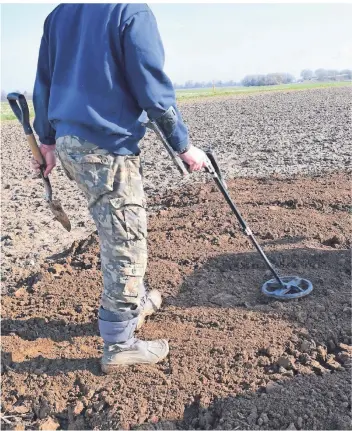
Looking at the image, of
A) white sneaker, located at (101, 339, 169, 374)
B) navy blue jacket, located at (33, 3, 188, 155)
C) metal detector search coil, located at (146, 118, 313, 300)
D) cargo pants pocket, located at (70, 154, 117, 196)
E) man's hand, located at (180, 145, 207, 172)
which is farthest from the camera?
metal detector search coil, located at (146, 118, 313, 300)

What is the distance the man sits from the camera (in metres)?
2.54

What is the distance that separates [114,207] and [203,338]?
123 centimetres

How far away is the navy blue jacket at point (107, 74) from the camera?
2.52m

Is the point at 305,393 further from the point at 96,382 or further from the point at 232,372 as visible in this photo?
the point at 96,382

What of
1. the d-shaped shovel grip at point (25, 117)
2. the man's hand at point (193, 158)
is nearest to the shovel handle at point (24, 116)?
the d-shaped shovel grip at point (25, 117)

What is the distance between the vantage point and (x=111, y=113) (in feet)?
8.80

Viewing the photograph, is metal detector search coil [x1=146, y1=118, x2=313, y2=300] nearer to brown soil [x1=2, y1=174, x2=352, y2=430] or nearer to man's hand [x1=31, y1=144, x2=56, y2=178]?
brown soil [x1=2, y1=174, x2=352, y2=430]

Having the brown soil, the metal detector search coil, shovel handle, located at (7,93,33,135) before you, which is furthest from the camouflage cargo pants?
the metal detector search coil

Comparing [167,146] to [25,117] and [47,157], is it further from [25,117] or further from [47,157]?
[25,117]

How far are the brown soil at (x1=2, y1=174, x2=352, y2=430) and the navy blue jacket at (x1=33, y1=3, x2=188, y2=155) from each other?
144cm

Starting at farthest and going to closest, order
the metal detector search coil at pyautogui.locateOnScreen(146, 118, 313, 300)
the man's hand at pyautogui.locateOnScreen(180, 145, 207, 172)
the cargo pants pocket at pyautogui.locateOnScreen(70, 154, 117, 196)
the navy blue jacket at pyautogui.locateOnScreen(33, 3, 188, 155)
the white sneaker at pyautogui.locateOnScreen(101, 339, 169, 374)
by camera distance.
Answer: the metal detector search coil at pyautogui.locateOnScreen(146, 118, 313, 300) → the white sneaker at pyautogui.locateOnScreen(101, 339, 169, 374) → the man's hand at pyautogui.locateOnScreen(180, 145, 207, 172) → the cargo pants pocket at pyautogui.locateOnScreen(70, 154, 117, 196) → the navy blue jacket at pyautogui.locateOnScreen(33, 3, 188, 155)

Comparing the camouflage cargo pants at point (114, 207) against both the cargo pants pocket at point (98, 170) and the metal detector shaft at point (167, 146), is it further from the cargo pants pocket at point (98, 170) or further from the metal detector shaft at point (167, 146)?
the metal detector shaft at point (167, 146)

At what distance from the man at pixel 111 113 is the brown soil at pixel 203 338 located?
0.47m

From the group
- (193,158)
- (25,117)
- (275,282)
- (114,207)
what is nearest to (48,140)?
(25,117)
